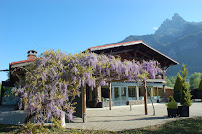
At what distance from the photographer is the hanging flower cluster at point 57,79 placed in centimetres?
593

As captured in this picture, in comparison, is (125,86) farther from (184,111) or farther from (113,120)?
(113,120)

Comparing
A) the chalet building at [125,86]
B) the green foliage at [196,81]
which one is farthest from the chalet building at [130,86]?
the green foliage at [196,81]

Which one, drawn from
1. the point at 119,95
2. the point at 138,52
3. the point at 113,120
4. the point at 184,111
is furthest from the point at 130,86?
the point at 113,120

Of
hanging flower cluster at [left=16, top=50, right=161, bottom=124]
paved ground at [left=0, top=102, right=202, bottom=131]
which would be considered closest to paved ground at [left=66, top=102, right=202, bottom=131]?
paved ground at [left=0, top=102, right=202, bottom=131]

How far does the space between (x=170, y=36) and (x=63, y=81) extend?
681 ft

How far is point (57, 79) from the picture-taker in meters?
6.52

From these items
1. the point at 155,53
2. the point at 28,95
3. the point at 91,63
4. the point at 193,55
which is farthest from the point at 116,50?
the point at 193,55

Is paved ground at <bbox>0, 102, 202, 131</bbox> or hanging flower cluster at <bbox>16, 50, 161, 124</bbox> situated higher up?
hanging flower cluster at <bbox>16, 50, 161, 124</bbox>

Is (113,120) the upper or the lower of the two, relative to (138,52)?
lower

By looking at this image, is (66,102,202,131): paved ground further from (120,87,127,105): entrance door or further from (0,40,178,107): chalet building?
(120,87,127,105): entrance door

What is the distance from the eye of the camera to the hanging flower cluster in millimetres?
5930

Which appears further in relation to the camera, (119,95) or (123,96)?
(123,96)

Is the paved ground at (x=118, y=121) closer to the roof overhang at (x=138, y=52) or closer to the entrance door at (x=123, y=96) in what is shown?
the roof overhang at (x=138, y=52)

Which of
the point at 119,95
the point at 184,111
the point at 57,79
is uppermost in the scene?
the point at 57,79
